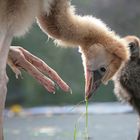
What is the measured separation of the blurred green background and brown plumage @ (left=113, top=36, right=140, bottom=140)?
483 centimetres

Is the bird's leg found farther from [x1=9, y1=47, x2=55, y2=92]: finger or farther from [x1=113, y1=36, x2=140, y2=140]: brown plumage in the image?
[x1=113, y1=36, x2=140, y2=140]: brown plumage

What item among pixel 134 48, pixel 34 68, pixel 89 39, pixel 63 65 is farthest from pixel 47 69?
pixel 63 65

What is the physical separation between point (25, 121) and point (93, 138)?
2.77 meters

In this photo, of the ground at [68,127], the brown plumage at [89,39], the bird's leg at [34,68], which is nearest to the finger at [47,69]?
the bird's leg at [34,68]

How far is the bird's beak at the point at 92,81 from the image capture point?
13.8 feet

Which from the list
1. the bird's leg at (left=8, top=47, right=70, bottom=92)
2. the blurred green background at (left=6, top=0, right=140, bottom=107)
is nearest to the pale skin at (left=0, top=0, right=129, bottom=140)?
the bird's leg at (left=8, top=47, right=70, bottom=92)

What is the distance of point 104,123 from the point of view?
7.26 m

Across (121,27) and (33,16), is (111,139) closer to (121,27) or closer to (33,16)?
(33,16)

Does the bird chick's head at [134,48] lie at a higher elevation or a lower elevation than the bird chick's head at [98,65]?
higher

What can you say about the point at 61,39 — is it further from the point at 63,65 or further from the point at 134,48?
the point at 63,65

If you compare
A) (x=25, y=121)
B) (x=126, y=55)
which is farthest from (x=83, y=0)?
(x=126, y=55)

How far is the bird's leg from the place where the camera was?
13.1 ft

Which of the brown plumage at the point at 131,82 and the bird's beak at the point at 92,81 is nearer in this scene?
the bird's beak at the point at 92,81

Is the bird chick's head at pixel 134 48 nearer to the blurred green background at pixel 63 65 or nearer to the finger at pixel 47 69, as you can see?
the finger at pixel 47 69
